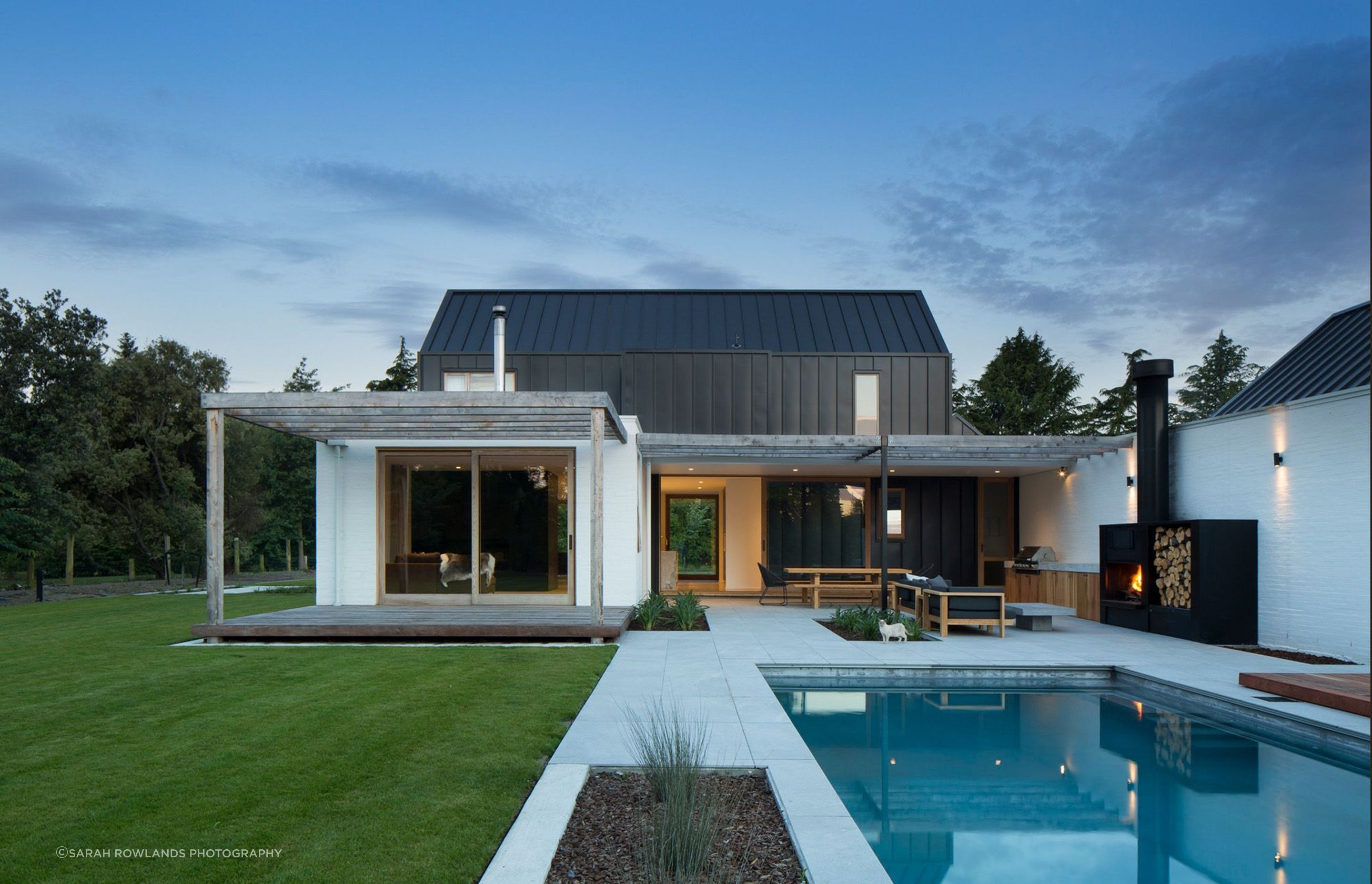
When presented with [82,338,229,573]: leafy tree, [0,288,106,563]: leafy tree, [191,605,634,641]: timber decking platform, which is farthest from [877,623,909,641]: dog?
[82,338,229,573]: leafy tree

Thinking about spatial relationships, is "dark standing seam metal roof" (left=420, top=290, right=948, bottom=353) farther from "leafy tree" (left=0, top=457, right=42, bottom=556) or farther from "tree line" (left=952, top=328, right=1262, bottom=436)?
"tree line" (left=952, top=328, right=1262, bottom=436)

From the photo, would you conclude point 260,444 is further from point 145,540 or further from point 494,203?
point 494,203

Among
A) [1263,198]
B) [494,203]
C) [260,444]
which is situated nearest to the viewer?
[1263,198]

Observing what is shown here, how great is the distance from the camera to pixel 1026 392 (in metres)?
29.1

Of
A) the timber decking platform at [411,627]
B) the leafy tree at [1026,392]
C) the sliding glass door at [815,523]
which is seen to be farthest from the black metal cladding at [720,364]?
the leafy tree at [1026,392]

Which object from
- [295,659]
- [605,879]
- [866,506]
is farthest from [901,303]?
[605,879]

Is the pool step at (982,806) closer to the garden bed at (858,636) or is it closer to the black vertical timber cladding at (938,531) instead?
the garden bed at (858,636)

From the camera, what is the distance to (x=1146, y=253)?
13695 millimetres

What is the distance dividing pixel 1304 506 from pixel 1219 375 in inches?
1035

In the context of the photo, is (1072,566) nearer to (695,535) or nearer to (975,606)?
(975,606)

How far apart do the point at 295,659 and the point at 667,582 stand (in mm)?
9041

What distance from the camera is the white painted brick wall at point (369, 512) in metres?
11.8

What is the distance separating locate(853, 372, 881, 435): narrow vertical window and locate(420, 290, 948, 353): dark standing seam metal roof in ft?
2.09

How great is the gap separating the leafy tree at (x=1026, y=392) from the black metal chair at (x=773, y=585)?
48.4 feet
